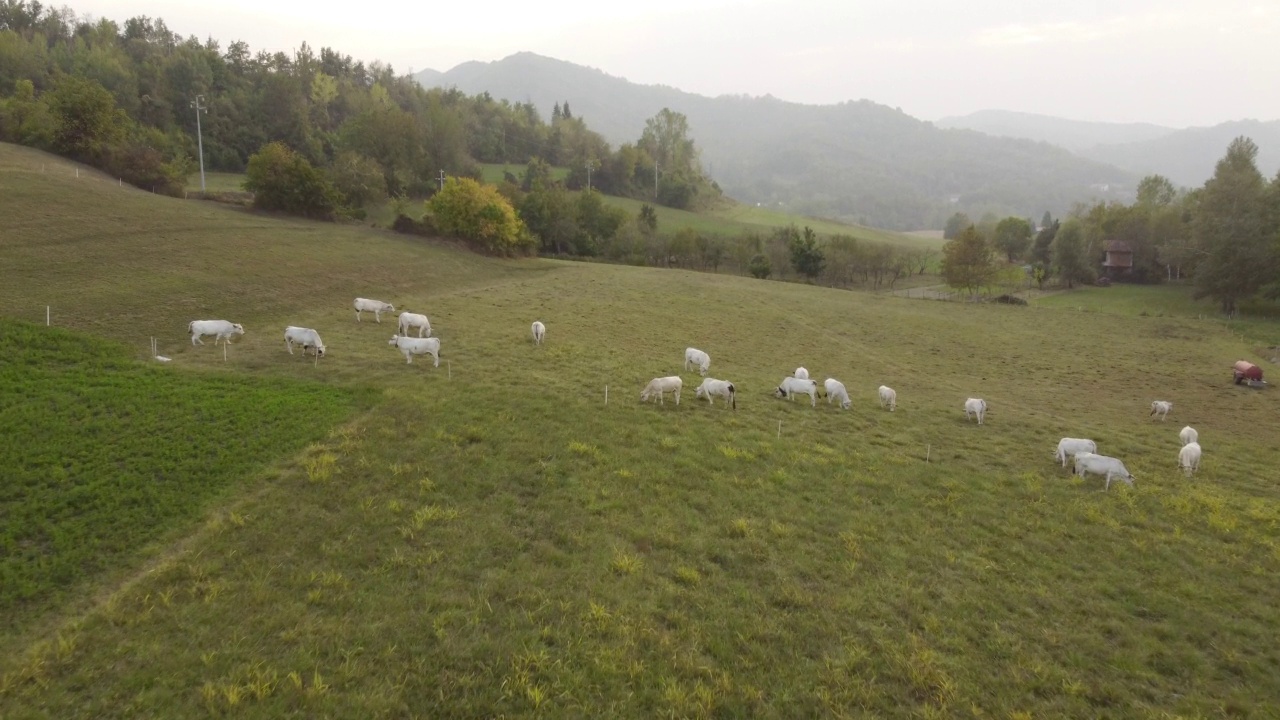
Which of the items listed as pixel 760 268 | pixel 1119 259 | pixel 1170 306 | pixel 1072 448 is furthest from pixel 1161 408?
pixel 1119 259

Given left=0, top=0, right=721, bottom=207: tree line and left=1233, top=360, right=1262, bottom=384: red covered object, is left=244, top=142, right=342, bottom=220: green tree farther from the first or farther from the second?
left=1233, top=360, right=1262, bottom=384: red covered object

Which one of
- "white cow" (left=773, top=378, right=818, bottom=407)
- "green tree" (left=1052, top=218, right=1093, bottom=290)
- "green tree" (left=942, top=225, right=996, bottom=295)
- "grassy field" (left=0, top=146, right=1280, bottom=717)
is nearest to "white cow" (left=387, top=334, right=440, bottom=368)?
"grassy field" (left=0, top=146, right=1280, bottom=717)

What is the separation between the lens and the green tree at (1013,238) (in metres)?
104

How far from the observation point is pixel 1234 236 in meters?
55.9

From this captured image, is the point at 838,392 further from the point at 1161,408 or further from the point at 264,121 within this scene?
the point at 264,121

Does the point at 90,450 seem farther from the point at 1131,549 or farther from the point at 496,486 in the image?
the point at 1131,549

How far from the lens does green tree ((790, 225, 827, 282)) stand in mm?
79625

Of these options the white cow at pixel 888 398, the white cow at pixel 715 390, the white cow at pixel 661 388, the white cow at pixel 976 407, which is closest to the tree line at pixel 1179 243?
the white cow at pixel 976 407

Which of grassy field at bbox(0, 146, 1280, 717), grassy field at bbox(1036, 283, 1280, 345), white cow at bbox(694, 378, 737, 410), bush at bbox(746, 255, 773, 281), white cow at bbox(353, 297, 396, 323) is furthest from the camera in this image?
bush at bbox(746, 255, 773, 281)

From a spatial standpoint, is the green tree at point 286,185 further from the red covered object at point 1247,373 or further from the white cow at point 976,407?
the red covered object at point 1247,373

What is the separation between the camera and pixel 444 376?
23.2m

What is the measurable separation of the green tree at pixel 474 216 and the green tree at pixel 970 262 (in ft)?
170

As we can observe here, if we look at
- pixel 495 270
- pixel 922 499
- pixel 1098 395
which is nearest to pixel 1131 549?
pixel 922 499

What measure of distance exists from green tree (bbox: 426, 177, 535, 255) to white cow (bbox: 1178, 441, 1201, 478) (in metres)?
53.2
